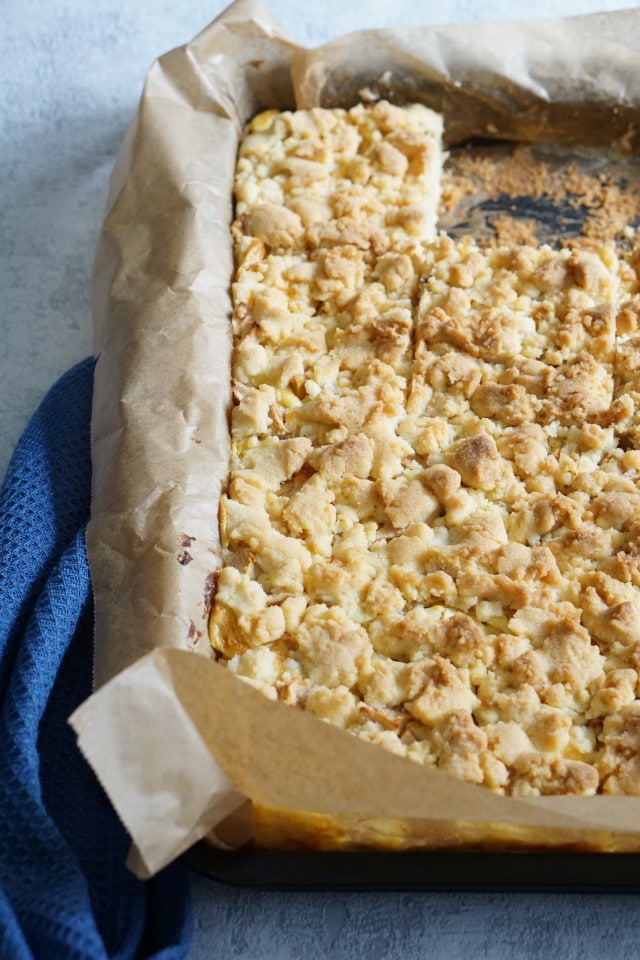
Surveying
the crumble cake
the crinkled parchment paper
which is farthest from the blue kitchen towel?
the crumble cake

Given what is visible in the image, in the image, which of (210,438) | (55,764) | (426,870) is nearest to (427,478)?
(210,438)

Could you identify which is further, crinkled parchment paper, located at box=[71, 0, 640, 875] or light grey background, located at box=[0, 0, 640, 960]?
light grey background, located at box=[0, 0, 640, 960]

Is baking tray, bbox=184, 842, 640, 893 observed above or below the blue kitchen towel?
below

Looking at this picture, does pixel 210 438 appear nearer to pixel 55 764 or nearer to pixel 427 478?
pixel 427 478

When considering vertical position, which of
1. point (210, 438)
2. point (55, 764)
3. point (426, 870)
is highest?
point (210, 438)

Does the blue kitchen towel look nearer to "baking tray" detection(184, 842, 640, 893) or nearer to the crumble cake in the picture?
"baking tray" detection(184, 842, 640, 893)

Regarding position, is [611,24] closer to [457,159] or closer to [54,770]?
[457,159]
